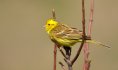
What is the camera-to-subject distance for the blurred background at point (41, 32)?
1030 centimetres

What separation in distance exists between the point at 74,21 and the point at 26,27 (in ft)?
3.46

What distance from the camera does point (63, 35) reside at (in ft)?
14.4

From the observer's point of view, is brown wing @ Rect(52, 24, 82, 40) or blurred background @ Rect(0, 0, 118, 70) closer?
brown wing @ Rect(52, 24, 82, 40)

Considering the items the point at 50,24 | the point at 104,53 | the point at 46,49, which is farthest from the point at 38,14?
the point at 50,24

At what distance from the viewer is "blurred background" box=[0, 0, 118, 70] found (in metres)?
10.3

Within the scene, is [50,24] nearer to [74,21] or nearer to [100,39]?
[100,39]

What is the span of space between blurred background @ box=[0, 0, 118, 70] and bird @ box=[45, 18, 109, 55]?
4.98m

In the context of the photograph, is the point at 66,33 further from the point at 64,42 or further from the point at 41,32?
the point at 41,32

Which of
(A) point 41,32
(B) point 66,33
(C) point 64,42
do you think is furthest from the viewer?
(A) point 41,32

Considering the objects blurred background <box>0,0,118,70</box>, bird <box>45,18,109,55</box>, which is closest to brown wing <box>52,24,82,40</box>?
bird <box>45,18,109,55</box>

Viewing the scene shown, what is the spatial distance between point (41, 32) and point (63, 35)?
725 centimetres

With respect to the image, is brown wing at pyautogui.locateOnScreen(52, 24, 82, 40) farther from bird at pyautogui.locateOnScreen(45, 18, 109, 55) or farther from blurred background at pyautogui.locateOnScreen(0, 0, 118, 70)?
blurred background at pyautogui.locateOnScreen(0, 0, 118, 70)

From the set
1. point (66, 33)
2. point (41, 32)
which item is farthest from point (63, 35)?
point (41, 32)

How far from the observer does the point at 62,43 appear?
13.4 feet
